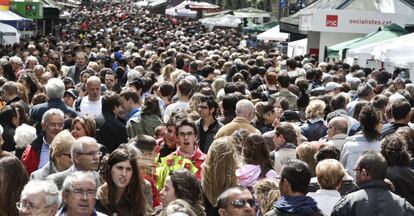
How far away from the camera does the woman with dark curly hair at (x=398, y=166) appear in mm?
8094

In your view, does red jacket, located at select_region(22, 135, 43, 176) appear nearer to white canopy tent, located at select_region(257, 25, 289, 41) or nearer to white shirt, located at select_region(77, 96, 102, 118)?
white shirt, located at select_region(77, 96, 102, 118)

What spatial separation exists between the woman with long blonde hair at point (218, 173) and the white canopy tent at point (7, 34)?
20113 millimetres

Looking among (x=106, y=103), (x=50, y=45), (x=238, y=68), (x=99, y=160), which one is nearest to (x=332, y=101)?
(x=106, y=103)

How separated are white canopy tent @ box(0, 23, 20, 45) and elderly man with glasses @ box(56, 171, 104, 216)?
21.2 meters

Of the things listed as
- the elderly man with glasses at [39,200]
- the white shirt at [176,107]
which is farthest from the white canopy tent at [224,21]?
the elderly man with glasses at [39,200]

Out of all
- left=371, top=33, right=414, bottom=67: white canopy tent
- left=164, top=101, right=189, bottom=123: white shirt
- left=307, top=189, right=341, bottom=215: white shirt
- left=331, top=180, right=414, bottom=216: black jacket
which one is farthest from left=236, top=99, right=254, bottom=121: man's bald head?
left=371, top=33, right=414, bottom=67: white canopy tent

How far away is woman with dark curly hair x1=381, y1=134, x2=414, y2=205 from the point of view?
8094 mm

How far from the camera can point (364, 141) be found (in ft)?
31.3

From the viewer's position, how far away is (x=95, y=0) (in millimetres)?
191375

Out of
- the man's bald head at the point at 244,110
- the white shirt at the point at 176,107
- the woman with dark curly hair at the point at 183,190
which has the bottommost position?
the white shirt at the point at 176,107

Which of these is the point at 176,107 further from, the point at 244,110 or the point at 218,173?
the point at 218,173

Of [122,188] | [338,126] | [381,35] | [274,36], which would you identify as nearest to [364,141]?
[338,126]

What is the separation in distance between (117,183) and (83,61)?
11969mm

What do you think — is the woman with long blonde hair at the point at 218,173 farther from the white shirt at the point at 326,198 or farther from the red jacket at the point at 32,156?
the red jacket at the point at 32,156
